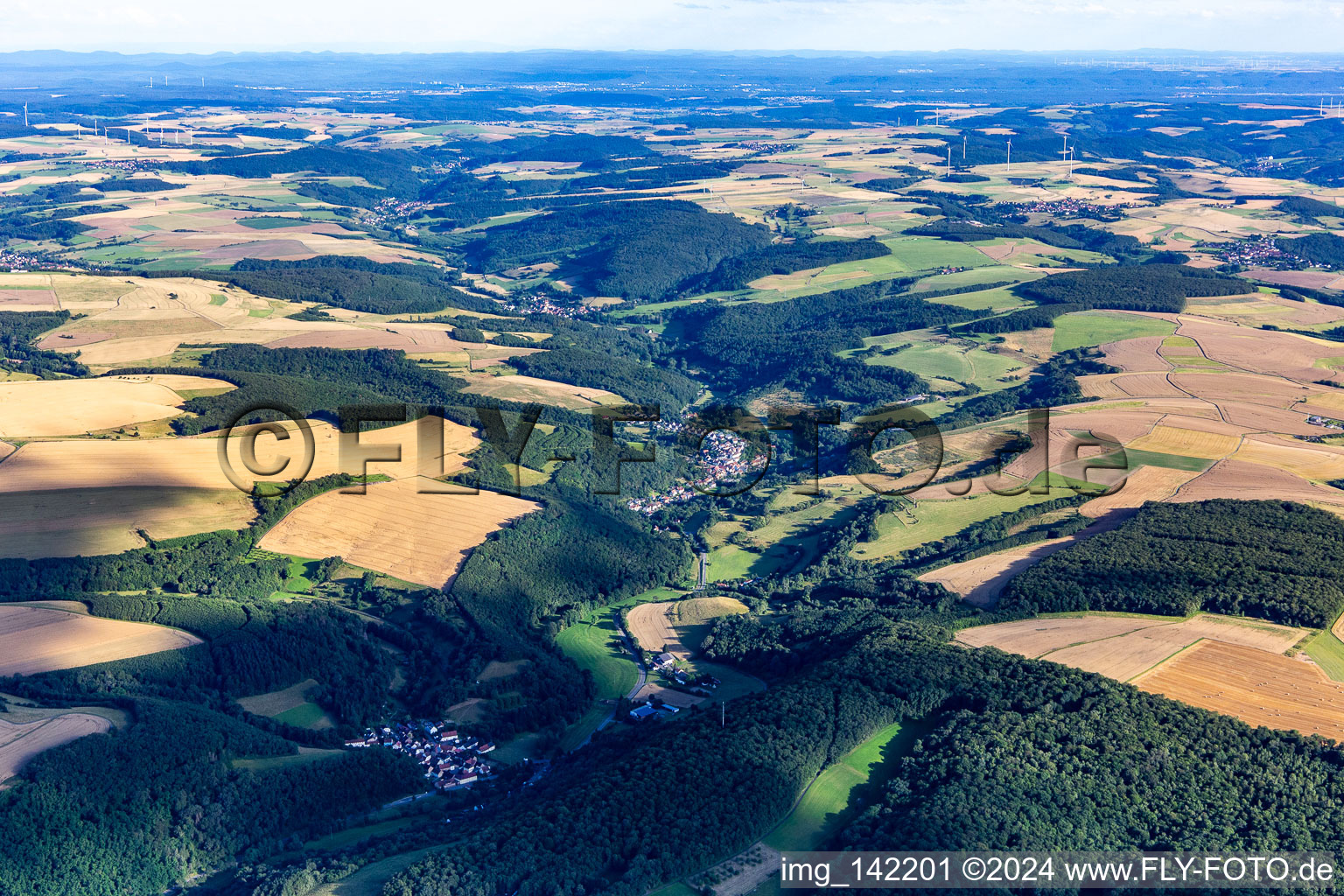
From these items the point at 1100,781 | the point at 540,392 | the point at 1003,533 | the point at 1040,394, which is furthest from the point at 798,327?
the point at 1100,781

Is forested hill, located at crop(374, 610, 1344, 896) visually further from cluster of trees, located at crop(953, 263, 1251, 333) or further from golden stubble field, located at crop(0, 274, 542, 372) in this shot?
cluster of trees, located at crop(953, 263, 1251, 333)

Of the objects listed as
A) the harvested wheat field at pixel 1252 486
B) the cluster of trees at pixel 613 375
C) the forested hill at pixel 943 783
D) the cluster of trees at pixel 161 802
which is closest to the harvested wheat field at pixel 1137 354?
the harvested wheat field at pixel 1252 486

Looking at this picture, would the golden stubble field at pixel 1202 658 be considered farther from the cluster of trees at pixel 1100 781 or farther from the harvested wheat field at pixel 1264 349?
the harvested wheat field at pixel 1264 349

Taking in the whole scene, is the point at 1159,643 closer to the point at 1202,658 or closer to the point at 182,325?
the point at 1202,658

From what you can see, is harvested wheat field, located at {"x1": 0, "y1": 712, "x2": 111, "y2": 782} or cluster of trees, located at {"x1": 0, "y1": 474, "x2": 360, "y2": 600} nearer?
harvested wheat field, located at {"x1": 0, "y1": 712, "x2": 111, "y2": 782}

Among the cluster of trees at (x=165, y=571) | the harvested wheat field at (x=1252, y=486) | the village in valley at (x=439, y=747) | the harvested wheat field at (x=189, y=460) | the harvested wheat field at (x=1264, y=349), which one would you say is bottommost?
the village in valley at (x=439, y=747)

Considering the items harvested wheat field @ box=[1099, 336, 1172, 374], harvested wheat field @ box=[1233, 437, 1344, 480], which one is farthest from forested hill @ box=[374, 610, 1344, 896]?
harvested wheat field @ box=[1099, 336, 1172, 374]
